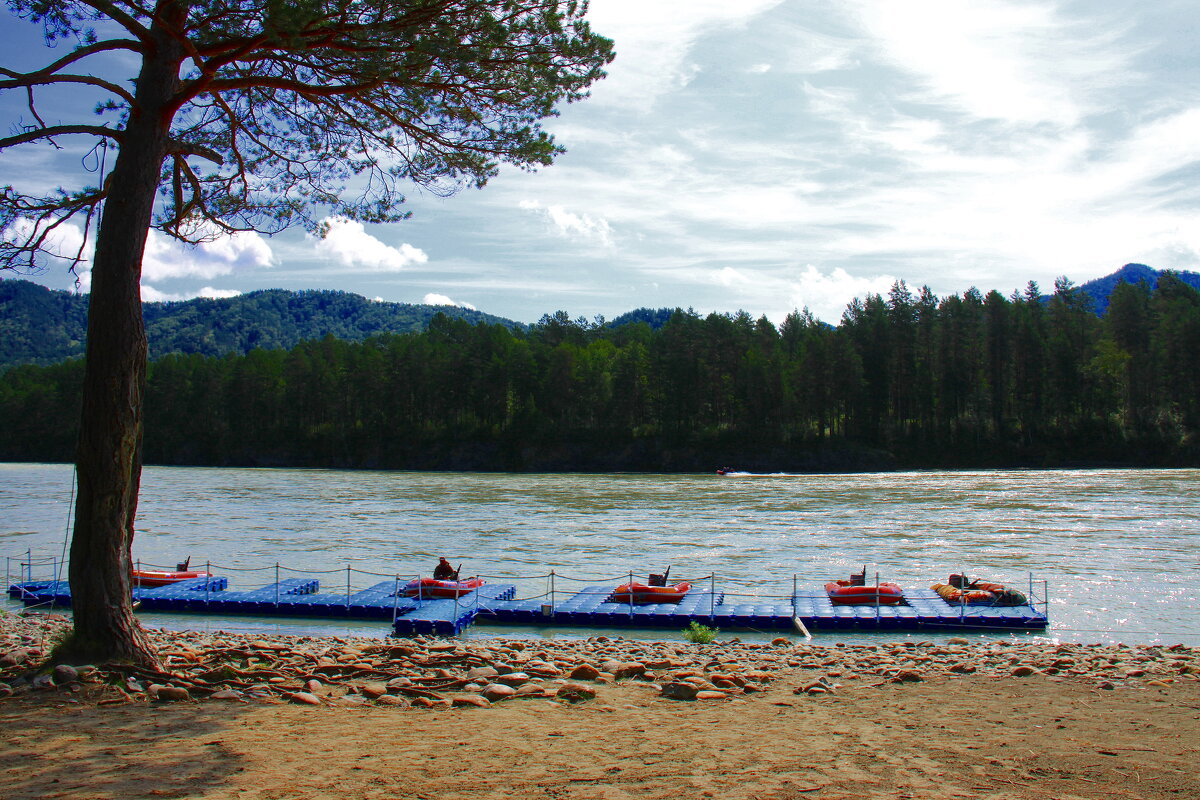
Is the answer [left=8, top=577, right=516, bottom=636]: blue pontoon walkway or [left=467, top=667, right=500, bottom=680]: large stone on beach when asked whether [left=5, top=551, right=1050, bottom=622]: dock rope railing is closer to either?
[left=8, top=577, right=516, bottom=636]: blue pontoon walkway

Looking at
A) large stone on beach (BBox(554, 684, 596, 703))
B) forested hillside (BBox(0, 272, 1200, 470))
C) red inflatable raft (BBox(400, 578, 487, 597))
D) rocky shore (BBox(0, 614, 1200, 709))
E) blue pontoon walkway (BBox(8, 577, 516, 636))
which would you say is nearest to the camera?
rocky shore (BBox(0, 614, 1200, 709))

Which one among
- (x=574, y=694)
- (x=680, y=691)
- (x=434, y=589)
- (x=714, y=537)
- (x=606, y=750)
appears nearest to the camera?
(x=606, y=750)

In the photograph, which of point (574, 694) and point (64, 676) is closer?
point (64, 676)

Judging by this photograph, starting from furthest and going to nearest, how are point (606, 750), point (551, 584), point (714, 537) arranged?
point (714, 537)
point (551, 584)
point (606, 750)

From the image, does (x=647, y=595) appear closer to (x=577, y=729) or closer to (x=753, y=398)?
(x=577, y=729)

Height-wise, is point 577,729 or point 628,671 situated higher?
point 577,729

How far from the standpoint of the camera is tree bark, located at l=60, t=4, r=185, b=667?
9766mm

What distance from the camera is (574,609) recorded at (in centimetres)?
2086

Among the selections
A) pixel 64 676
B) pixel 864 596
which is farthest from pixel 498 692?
pixel 864 596

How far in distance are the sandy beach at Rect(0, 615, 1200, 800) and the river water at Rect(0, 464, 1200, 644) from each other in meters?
7.31

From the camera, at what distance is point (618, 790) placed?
6305 millimetres

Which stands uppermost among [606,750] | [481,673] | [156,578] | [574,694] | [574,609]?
[606,750]

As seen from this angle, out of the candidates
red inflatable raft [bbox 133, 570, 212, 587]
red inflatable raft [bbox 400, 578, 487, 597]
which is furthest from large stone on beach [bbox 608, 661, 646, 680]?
red inflatable raft [bbox 133, 570, 212, 587]

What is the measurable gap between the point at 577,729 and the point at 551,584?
14.0 meters
